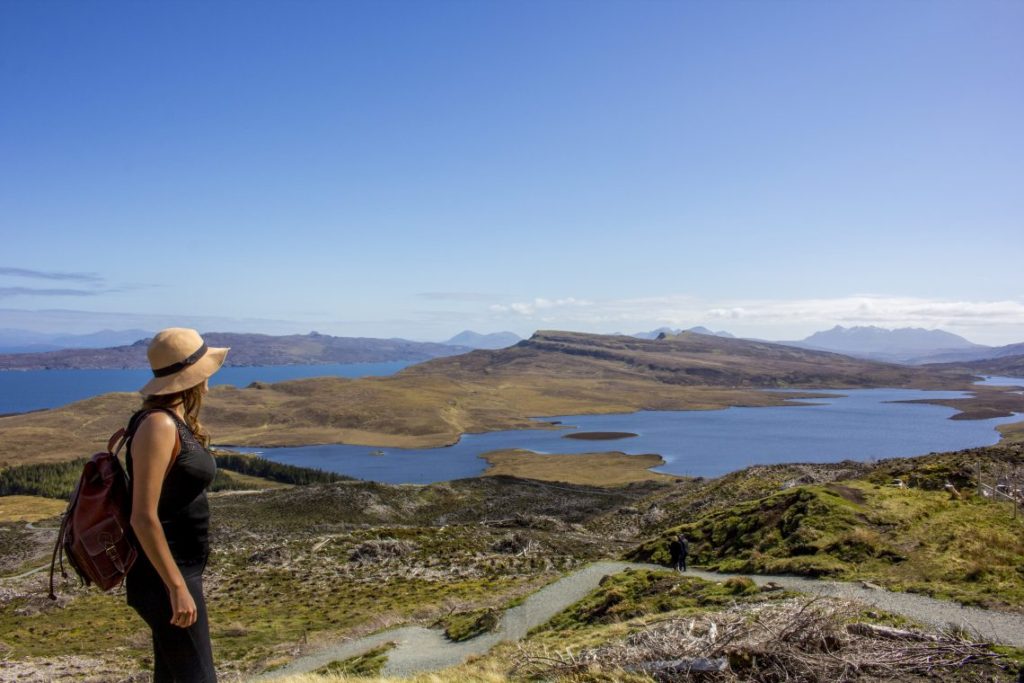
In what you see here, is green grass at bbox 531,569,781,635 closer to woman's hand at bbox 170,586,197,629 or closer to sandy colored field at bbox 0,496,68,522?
woman's hand at bbox 170,586,197,629

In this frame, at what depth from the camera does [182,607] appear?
14.5 feet

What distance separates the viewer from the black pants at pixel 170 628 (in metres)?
4.44

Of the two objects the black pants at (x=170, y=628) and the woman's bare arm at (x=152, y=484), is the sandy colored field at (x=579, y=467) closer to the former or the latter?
the black pants at (x=170, y=628)

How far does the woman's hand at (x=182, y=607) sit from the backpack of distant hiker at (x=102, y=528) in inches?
14.1

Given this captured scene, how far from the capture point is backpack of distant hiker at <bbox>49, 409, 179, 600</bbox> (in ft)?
13.9

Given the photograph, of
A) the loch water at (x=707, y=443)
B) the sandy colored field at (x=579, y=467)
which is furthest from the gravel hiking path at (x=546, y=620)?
the loch water at (x=707, y=443)

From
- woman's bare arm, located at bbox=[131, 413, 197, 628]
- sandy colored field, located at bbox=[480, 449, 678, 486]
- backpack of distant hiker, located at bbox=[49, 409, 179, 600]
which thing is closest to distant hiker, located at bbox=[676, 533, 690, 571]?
woman's bare arm, located at bbox=[131, 413, 197, 628]

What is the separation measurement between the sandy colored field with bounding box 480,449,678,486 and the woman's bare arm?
76.8m

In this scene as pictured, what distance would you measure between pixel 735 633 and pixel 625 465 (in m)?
87.4

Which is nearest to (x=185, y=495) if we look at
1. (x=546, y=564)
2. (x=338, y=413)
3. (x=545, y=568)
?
(x=545, y=568)

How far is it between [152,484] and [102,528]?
50 centimetres

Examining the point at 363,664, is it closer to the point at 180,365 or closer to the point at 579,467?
the point at 180,365

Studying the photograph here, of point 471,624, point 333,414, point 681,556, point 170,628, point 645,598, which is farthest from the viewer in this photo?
point 333,414

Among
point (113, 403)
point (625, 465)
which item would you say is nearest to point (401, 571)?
point (625, 465)
